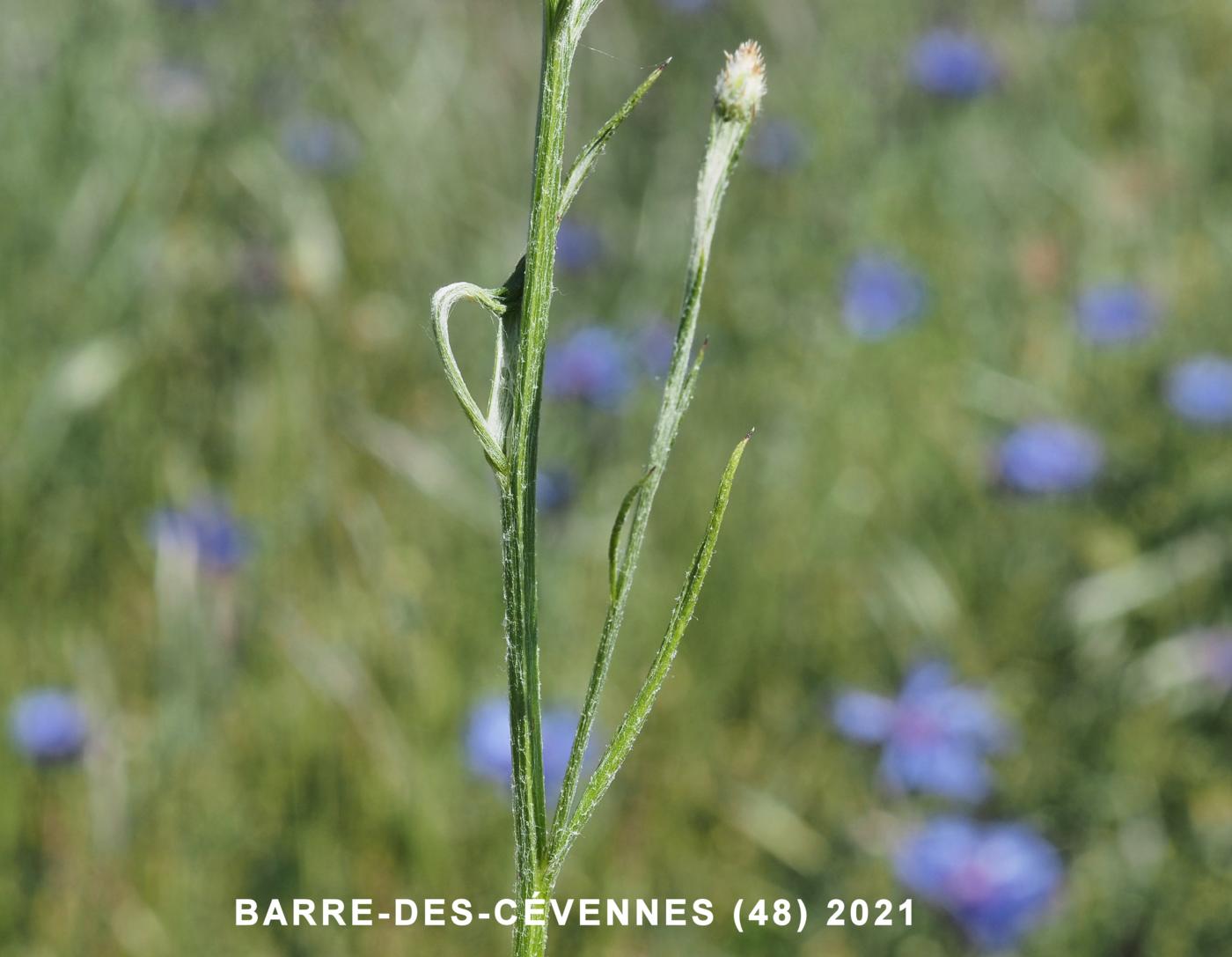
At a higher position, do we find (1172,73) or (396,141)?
(1172,73)

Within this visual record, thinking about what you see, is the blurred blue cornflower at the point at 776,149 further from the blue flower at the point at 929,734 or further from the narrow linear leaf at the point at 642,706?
the narrow linear leaf at the point at 642,706

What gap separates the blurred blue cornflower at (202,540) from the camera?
1568 mm

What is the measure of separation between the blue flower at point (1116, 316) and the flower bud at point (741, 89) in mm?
1661

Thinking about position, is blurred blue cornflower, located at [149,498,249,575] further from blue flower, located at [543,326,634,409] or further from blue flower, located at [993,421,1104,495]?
blue flower, located at [993,421,1104,495]

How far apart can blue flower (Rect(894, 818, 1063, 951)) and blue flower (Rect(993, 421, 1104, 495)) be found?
0.56 metres

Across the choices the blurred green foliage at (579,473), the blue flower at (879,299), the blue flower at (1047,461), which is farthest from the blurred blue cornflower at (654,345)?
the blue flower at (1047,461)

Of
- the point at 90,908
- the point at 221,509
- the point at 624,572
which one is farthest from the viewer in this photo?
the point at 221,509

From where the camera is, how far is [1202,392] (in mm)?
1787

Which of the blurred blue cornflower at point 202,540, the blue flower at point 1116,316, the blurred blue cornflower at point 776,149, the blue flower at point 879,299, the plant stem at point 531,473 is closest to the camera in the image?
the plant stem at point 531,473

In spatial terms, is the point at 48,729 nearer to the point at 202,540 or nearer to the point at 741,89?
the point at 202,540

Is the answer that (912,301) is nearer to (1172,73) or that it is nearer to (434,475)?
(434,475)

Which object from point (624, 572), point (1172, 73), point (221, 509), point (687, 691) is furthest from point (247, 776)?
point (1172, 73)

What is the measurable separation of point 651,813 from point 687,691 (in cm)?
19

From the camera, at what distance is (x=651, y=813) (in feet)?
4.81
